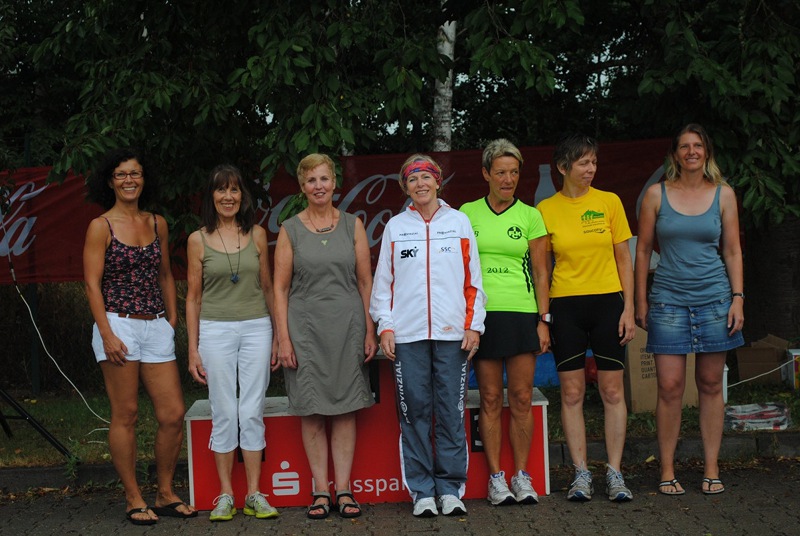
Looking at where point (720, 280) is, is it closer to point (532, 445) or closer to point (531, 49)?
point (532, 445)

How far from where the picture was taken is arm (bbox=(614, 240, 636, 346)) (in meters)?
5.55

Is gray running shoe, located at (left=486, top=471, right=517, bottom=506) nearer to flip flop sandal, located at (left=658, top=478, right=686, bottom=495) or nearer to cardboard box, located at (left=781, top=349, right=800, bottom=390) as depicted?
flip flop sandal, located at (left=658, top=478, right=686, bottom=495)

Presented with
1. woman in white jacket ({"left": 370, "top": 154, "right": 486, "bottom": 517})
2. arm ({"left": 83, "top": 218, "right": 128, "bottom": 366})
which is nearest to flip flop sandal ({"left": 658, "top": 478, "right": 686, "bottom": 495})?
woman in white jacket ({"left": 370, "top": 154, "right": 486, "bottom": 517})

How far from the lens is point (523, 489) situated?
5578 millimetres

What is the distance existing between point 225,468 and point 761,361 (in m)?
4.99

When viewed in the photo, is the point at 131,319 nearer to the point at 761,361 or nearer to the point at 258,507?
the point at 258,507

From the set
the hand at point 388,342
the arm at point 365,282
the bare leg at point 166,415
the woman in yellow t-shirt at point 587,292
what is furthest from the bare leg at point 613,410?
the bare leg at point 166,415

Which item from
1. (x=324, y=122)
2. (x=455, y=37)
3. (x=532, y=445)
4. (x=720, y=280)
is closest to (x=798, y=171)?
(x=720, y=280)

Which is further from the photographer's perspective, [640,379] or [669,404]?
[640,379]

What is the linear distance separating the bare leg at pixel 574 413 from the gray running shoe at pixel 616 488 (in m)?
0.16

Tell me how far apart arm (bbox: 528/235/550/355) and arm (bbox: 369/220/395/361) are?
82cm

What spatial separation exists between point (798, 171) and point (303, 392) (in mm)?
3636

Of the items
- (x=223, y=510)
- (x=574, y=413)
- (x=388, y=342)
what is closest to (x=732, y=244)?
(x=574, y=413)

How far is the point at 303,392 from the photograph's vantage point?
5.45 meters
